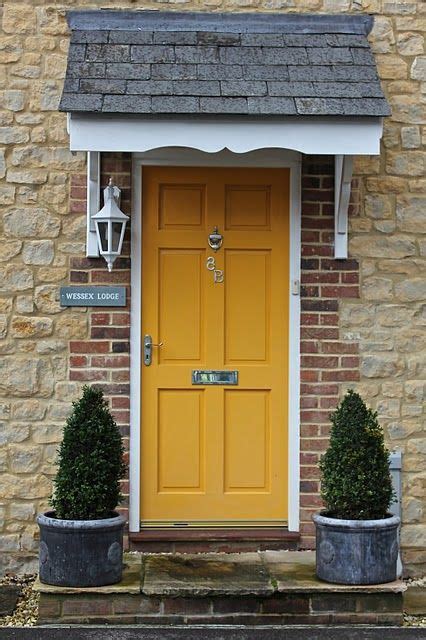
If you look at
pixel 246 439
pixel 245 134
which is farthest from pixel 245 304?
pixel 245 134

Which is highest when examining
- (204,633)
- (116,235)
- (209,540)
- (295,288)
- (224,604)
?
(116,235)

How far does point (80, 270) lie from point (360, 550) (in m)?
2.42

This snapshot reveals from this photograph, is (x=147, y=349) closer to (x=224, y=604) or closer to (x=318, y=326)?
(x=318, y=326)

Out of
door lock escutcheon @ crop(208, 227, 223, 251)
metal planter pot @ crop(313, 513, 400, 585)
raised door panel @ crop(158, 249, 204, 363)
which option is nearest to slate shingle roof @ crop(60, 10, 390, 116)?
door lock escutcheon @ crop(208, 227, 223, 251)

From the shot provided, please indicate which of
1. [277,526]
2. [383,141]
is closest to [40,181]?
[383,141]

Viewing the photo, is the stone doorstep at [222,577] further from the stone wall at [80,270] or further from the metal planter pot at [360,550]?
the stone wall at [80,270]

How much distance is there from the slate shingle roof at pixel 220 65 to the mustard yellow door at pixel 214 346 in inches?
30.4

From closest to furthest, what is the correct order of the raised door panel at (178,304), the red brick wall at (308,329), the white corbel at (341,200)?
the white corbel at (341,200), the red brick wall at (308,329), the raised door panel at (178,304)

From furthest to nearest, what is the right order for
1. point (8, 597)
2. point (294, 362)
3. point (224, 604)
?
point (294, 362) < point (8, 597) < point (224, 604)

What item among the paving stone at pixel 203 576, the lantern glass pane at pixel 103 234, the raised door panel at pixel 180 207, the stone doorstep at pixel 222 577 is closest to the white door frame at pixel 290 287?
the raised door panel at pixel 180 207

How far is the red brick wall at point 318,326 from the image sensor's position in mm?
6375

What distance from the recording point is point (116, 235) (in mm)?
6195

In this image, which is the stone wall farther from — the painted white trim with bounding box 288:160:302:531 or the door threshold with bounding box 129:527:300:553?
the door threshold with bounding box 129:527:300:553

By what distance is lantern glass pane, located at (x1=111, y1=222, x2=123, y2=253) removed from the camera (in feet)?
20.2
